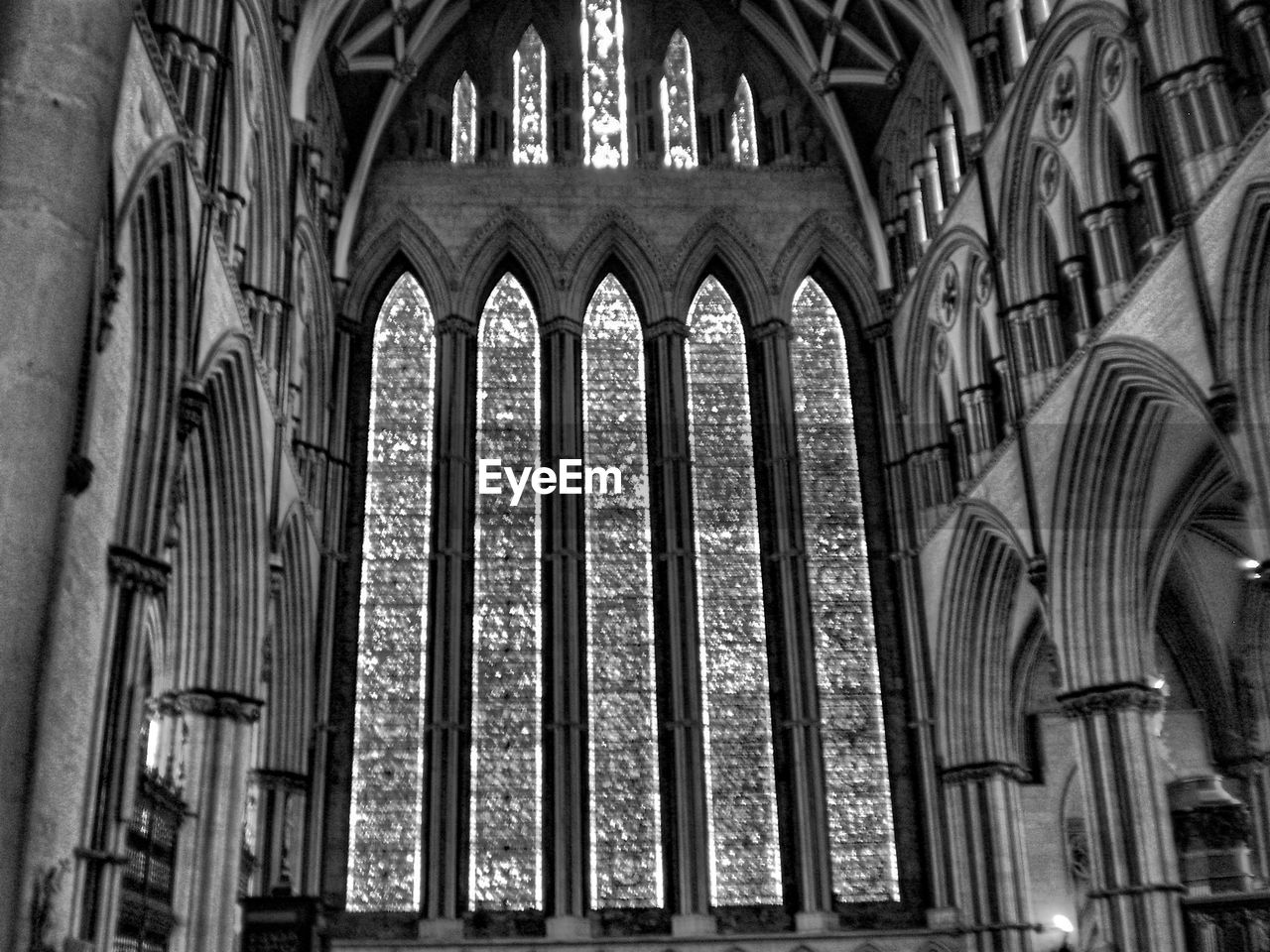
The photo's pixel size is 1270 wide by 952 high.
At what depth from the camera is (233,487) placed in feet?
58.1

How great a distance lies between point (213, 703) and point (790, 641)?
30.5ft

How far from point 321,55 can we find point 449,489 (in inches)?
275

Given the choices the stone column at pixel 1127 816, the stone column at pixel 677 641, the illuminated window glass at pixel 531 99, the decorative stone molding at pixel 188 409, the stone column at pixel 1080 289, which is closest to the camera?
the decorative stone molding at pixel 188 409

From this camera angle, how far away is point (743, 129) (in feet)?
87.7

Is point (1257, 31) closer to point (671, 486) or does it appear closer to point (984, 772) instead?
point (984, 772)

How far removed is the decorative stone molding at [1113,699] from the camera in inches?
706

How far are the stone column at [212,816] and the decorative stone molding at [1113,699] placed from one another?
9815 mm

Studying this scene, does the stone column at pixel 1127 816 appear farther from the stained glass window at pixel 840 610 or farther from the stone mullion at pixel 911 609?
the stained glass window at pixel 840 610

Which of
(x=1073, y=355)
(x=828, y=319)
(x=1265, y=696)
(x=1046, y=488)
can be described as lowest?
(x=1265, y=696)

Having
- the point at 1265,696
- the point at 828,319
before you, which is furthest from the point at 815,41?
the point at 1265,696

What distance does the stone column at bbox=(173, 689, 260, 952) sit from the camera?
52.1 feet

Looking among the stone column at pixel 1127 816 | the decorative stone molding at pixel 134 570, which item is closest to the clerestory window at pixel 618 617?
the stone column at pixel 1127 816

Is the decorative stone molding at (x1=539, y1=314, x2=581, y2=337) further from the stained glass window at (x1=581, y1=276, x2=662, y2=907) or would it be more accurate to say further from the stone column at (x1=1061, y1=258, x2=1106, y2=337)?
the stone column at (x1=1061, y1=258, x2=1106, y2=337)

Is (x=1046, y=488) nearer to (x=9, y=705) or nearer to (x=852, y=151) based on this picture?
(x=852, y=151)
